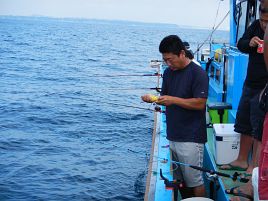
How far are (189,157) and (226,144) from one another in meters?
0.86

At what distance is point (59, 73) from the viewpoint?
23516 mm

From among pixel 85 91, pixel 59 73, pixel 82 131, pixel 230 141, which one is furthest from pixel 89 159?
pixel 59 73

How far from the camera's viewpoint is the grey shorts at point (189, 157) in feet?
11.8

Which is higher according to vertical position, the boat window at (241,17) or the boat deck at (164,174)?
the boat window at (241,17)

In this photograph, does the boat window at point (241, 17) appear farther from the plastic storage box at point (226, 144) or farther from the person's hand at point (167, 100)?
the person's hand at point (167, 100)

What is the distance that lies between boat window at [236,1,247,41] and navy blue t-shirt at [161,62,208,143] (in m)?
3.04

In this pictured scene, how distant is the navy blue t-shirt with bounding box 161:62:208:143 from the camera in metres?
3.44

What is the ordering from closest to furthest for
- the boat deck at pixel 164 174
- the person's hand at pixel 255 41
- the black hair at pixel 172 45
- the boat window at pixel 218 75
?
the black hair at pixel 172 45, the person's hand at pixel 255 41, the boat deck at pixel 164 174, the boat window at pixel 218 75

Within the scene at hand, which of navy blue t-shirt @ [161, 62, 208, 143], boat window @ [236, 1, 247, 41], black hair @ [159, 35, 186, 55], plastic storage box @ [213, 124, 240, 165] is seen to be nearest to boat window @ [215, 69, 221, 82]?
boat window @ [236, 1, 247, 41]

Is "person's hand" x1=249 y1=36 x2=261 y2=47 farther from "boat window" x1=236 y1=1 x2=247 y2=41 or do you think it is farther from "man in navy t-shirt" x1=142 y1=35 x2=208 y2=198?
"boat window" x1=236 y1=1 x2=247 y2=41

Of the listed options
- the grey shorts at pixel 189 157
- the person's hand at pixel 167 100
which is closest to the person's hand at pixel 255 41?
the person's hand at pixel 167 100

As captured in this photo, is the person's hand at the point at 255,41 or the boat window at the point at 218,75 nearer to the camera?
the person's hand at the point at 255,41

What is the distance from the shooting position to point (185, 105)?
342 cm

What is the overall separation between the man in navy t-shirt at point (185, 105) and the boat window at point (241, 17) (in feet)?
9.98
